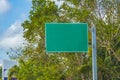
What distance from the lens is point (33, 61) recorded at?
28.5m

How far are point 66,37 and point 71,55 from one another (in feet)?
59.1

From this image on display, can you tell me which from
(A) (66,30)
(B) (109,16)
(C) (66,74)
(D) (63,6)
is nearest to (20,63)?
(C) (66,74)

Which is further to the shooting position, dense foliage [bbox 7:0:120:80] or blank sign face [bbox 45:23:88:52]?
dense foliage [bbox 7:0:120:80]

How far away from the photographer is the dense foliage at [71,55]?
24.7 metres

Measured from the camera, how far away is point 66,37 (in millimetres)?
10438

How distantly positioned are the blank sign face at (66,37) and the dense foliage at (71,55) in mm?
13962

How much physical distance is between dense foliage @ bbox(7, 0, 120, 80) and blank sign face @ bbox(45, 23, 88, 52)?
1396 centimetres

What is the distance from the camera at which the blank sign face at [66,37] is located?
33.9ft

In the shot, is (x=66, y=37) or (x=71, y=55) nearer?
(x=66, y=37)

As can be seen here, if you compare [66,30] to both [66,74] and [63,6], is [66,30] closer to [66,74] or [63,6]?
[63,6]

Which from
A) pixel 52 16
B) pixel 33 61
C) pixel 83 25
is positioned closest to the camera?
pixel 83 25

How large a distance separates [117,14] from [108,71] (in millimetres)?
3447

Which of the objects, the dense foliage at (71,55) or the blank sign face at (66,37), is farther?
the dense foliage at (71,55)

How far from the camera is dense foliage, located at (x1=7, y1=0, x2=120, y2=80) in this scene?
2473cm
